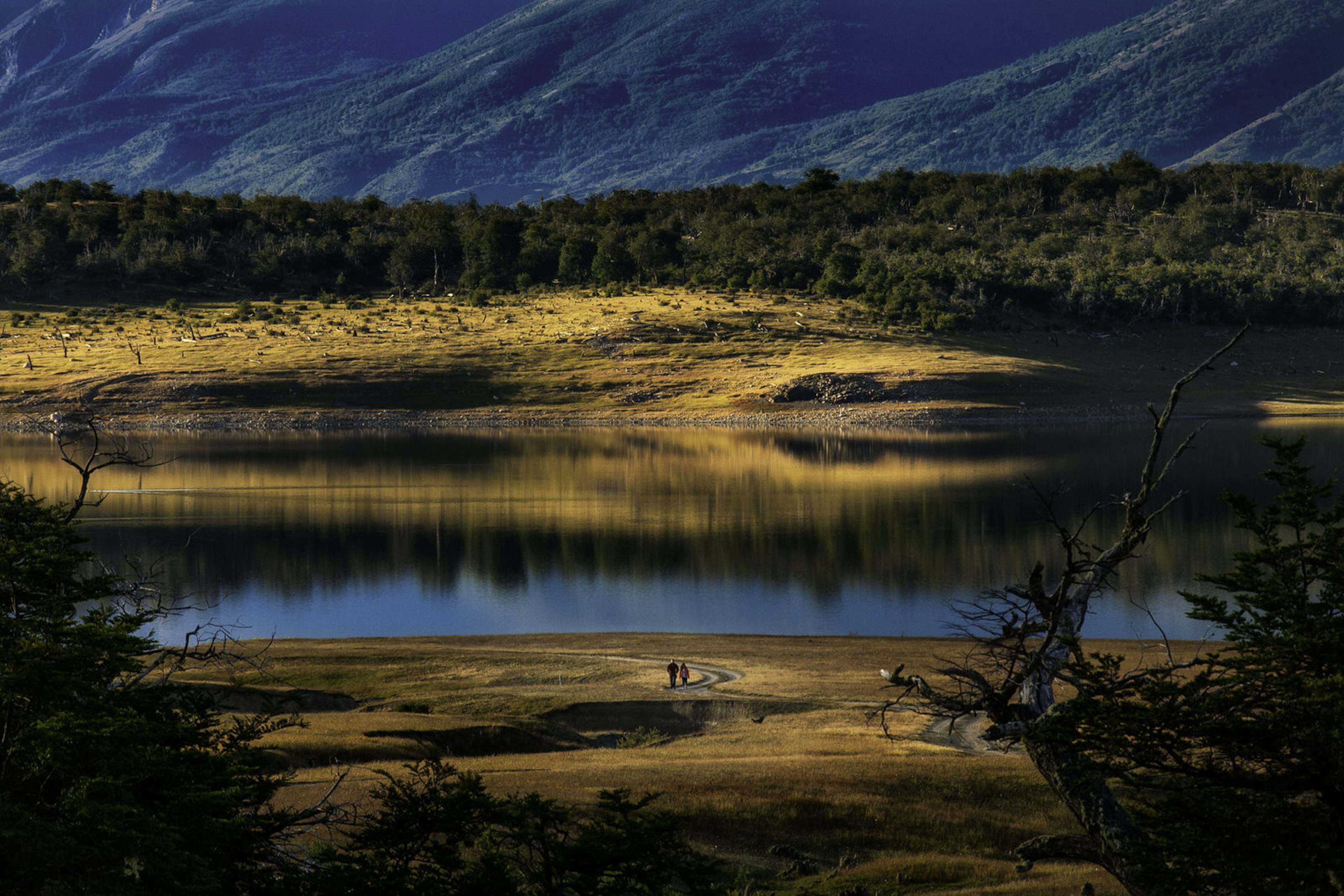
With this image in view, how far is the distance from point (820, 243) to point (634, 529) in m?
86.3

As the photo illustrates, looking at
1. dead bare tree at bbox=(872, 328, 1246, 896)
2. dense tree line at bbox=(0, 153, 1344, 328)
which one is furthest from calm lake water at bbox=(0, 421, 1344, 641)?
dense tree line at bbox=(0, 153, 1344, 328)

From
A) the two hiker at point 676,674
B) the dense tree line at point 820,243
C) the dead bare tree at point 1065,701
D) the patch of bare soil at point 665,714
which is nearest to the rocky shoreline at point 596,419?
the dense tree line at point 820,243

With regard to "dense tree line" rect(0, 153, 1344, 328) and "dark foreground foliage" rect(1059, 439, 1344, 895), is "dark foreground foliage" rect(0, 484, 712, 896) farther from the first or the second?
"dense tree line" rect(0, 153, 1344, 328)

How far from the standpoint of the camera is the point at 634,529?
56156 millimetres

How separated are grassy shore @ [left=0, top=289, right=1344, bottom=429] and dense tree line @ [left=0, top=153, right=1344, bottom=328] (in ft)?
17.5

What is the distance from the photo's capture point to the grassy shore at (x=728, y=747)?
18.0 metres

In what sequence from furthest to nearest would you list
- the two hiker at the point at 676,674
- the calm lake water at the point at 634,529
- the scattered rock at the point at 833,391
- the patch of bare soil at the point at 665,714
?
the scattered rock at the point at 833,391 → the calm lake water at the point at 634,529 → the two hiker at the point at 676,674 → the patch of bare soil at the point at 665,714

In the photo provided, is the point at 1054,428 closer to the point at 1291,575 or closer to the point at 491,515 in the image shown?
the point at 491,515

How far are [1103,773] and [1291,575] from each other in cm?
248

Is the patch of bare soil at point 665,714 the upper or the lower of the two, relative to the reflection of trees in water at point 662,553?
upper

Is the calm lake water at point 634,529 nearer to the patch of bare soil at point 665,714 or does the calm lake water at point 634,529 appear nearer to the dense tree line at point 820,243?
the patch of bare soil at point 665,714

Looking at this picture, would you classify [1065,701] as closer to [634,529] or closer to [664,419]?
[634,529]

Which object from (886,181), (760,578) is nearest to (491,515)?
(760,578)

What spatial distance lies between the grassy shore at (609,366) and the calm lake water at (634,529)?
1099cm
